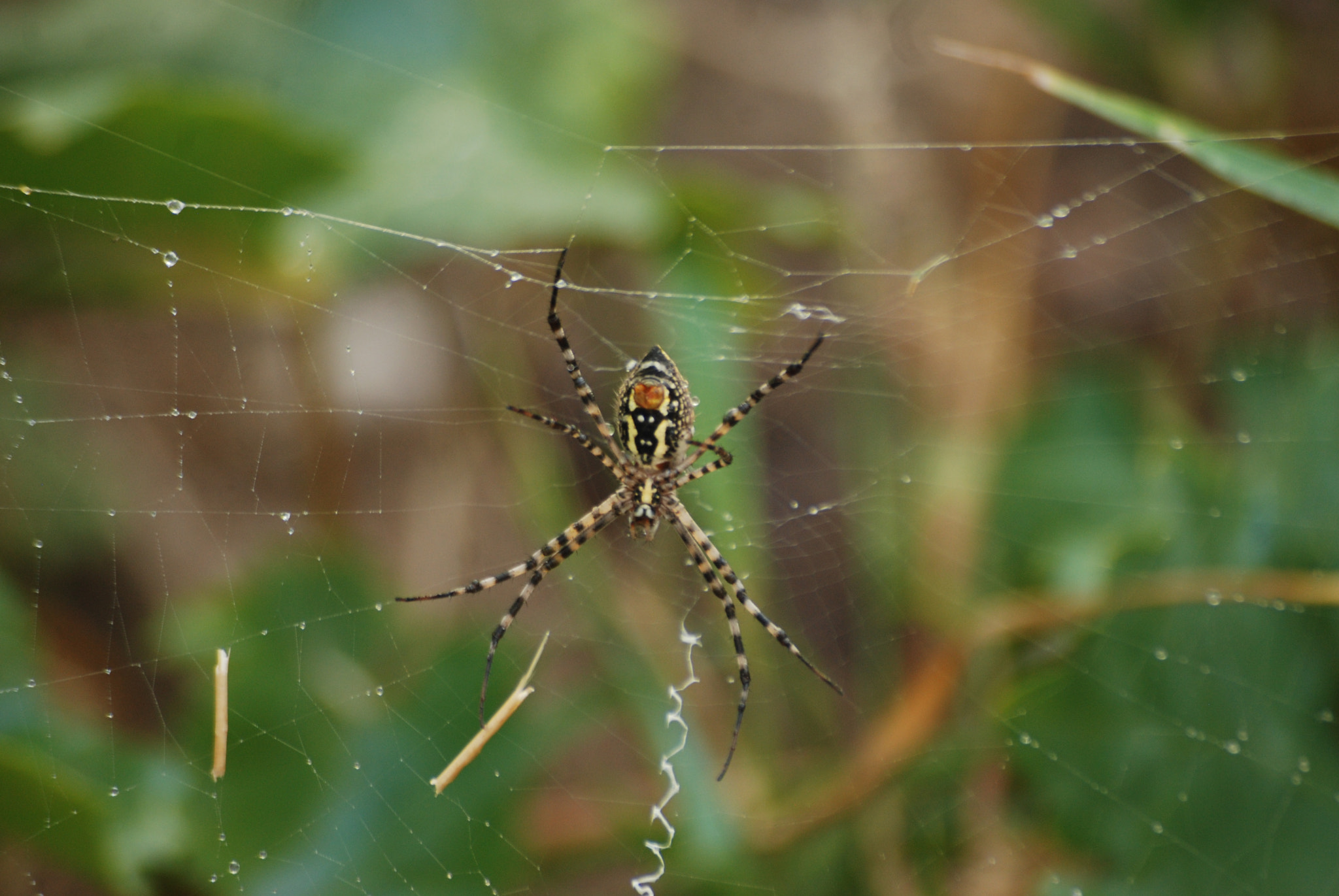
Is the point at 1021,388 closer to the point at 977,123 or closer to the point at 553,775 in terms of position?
the point at 977,123

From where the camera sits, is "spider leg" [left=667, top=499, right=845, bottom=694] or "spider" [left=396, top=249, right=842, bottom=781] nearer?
"spider" [left=396, top=249, right=842, bottom=781]

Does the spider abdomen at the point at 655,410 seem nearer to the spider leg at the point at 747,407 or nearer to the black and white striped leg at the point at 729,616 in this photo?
the spider leg at the point at 747,407

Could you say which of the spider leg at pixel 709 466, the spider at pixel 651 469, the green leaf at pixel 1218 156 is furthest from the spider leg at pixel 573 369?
the green leaf at pixel 1218 156

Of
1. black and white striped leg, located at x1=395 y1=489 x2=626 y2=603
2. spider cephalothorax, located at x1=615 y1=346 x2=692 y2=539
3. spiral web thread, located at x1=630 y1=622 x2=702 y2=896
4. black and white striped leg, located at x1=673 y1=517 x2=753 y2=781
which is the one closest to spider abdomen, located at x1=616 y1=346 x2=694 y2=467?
spider cephalothorax, located at x1=615 y1=346 x2=692 y2=539

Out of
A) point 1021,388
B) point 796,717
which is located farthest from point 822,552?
point 1021,388

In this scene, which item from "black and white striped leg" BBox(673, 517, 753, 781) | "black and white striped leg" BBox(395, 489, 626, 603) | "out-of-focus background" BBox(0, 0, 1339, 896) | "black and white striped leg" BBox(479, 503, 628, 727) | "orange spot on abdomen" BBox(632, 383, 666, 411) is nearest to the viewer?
"out-of-focus background" BBox(0, 0, 1339, 896)

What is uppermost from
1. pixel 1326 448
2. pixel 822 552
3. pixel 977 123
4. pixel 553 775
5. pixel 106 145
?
pixel 977 123

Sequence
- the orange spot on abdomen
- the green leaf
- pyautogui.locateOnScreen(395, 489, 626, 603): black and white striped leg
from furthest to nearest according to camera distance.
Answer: pyautogui.locateOnScreen(395, 489, 626, 603): black and white striped leg
the orange spot on abdomen
the green leaf

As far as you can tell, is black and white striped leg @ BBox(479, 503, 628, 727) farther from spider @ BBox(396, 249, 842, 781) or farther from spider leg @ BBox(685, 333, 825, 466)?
spider leg @ BBox(685, 333, 825, 466)
